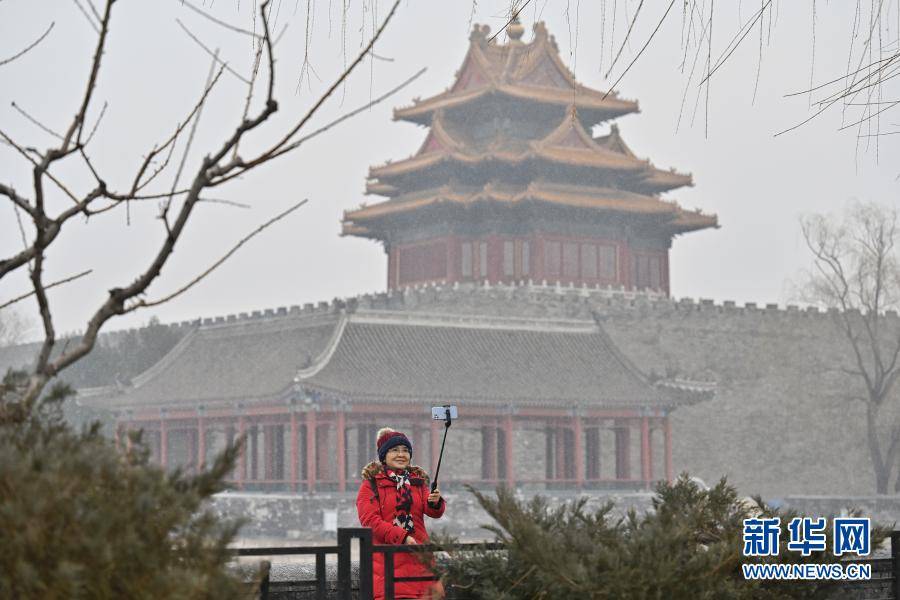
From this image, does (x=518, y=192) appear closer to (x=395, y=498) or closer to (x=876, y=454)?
(x=876, y=454)

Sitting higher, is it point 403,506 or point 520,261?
point 520,261

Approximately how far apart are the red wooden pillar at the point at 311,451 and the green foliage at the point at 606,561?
2390cm

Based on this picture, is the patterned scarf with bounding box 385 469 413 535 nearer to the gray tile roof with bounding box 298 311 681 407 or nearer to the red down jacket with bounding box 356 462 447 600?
the red down jacket with bounding box 356 462 447 600

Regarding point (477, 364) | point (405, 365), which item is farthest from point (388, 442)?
point (477, 364)

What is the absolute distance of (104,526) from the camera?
300cm

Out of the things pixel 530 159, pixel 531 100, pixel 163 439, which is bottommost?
pixel 163 439

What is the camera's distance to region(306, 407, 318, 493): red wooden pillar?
2838 cm

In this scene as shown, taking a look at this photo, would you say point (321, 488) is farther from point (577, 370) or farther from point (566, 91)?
point (566, 91)

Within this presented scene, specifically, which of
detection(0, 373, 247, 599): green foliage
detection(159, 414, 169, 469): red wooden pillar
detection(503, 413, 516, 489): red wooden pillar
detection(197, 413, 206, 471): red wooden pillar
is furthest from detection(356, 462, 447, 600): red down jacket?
detection(159, 414, 169, 469): red wooden pillar

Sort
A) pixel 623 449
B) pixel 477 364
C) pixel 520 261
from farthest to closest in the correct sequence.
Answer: pixel 520 261 < pixel 623 449 < pixel 477 364

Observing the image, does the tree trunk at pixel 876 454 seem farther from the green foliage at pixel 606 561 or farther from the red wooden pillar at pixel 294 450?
the green foliage at pixel 606 561

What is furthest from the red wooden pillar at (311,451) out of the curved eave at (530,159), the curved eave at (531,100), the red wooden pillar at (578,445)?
the curved eave at (531,100)

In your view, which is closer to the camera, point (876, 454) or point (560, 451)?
point (560, 451)

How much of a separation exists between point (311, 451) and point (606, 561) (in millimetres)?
24677
